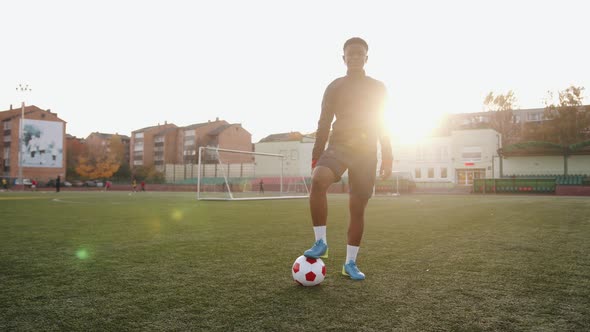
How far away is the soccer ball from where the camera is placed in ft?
10.5

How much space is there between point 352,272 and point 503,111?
54013 millimetres

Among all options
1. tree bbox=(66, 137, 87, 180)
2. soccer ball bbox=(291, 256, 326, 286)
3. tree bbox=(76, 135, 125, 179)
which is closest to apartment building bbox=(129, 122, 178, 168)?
tree bbox=(66, 137, 87, 180)

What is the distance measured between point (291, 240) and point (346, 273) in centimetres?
235

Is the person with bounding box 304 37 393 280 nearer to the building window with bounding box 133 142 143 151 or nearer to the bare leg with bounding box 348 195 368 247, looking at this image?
the bare leg with bounding box 348 195 368 247

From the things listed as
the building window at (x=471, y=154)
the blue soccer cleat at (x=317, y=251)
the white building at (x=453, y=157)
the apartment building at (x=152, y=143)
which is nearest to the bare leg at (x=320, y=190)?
the blue soccer cleat at (x=317, y=251)

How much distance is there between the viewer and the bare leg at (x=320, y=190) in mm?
3499

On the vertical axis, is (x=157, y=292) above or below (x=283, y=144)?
below

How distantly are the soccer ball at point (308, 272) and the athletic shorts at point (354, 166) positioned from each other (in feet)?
2.45

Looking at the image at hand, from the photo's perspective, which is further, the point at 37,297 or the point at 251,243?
the point at 251,243

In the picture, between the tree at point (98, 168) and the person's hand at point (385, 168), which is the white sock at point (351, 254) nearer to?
the person's hand at point (385, 168)

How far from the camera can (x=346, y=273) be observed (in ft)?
11.8

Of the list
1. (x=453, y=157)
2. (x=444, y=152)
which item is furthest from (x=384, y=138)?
(x=444, y=152)

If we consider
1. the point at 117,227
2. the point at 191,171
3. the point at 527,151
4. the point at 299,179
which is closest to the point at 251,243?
the point at 117,227

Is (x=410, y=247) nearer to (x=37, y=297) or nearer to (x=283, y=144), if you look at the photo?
(x=37, y=297)
